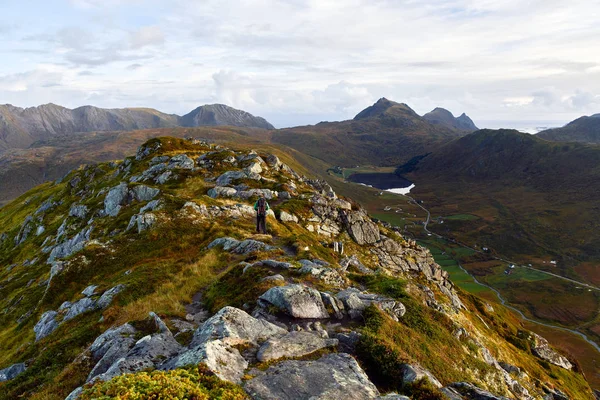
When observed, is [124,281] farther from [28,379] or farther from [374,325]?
[374,325]

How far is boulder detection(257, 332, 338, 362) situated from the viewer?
14805 millimetres

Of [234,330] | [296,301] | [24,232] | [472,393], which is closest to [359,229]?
[296,301]

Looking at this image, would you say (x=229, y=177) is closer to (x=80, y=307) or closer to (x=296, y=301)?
(x=80, y=307)

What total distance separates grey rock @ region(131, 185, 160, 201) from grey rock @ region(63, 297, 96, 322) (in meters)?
34.5

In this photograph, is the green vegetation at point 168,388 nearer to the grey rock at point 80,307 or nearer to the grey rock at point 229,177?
the grey rock at point 80,307

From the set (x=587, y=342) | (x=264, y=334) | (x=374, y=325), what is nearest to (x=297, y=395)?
(x=264, y=334)

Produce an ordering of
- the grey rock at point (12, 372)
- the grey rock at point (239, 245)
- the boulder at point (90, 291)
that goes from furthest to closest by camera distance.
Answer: the grey rock at point (239, 245) → the boulder at point (90, 291) → the grey rock at point (12, 372)

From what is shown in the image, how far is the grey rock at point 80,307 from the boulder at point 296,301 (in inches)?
703

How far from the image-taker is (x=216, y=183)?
74875 mm

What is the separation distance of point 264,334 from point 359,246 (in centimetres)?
5931

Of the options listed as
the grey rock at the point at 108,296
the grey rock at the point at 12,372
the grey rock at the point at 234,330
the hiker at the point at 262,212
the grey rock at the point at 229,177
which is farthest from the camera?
the grey rock at the point at 229,177

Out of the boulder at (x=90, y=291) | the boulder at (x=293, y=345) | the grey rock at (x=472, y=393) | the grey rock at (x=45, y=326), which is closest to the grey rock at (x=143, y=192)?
the boulder at (x=90, y=291)

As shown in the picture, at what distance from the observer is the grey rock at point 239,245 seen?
35906 millimetres

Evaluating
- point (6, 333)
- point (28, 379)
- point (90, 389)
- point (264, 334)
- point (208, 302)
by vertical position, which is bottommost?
point (6, 333)
